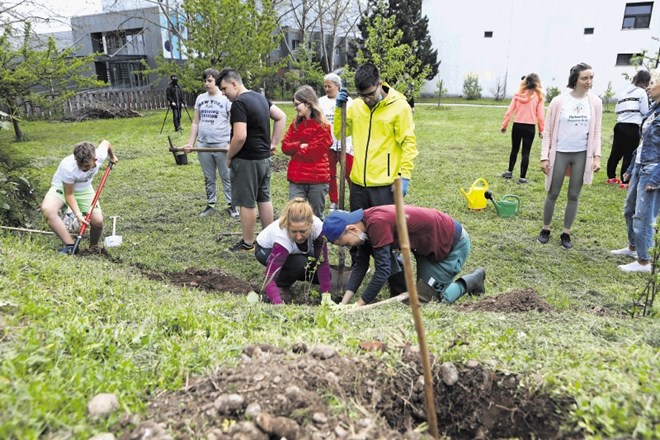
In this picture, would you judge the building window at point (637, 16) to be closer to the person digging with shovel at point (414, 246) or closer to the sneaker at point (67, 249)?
the person digging with shovel at point (414, 246)

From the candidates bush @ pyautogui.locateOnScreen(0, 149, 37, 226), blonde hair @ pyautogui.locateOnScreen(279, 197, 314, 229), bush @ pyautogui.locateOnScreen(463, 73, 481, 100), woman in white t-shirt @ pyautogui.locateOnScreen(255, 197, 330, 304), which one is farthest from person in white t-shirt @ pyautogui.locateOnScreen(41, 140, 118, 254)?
bush @ pyautogui.locateOnScreen(463, 73, 481, 100)

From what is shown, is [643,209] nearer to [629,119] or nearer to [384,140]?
[384,140]

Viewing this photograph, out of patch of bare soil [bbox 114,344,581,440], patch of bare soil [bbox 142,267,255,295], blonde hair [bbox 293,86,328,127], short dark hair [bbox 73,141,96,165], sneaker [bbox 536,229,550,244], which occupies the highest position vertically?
blonde hair [bbox 293,86,328,127]

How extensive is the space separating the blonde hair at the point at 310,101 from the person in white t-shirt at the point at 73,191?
206cm

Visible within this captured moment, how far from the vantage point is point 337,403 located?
190 cm

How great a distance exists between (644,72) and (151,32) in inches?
969

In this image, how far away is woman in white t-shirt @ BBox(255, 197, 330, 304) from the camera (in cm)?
361

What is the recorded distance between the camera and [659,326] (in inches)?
111

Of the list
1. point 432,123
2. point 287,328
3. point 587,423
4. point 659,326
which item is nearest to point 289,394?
point 287,328

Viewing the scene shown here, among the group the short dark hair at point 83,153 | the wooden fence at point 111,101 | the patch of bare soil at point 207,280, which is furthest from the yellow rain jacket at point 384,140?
the wooden fence at point 111,101

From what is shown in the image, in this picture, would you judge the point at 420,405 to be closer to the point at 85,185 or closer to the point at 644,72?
the point at 85,185

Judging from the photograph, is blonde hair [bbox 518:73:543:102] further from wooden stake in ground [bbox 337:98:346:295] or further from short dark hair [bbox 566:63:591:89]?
wooden stake in ground [bbox 337:98:346:295]

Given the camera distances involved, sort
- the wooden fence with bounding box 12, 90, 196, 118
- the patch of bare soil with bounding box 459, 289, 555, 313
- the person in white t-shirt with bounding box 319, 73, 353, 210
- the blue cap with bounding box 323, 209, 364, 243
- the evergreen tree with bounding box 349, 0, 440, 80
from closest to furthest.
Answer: the blue cap with bounding box 323, 209, 364, 243, the patch of bare soil with bounding box 459, 289, 555, 313, the person in white t-shirt with bounding box 319, 73, 353, 210, the wooden fence with bounding box 12, 90, 196, 118, the evergreen tree with bounding box 349, 0, 440, 80

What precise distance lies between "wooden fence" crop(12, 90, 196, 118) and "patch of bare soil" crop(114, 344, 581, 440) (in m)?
16.0
